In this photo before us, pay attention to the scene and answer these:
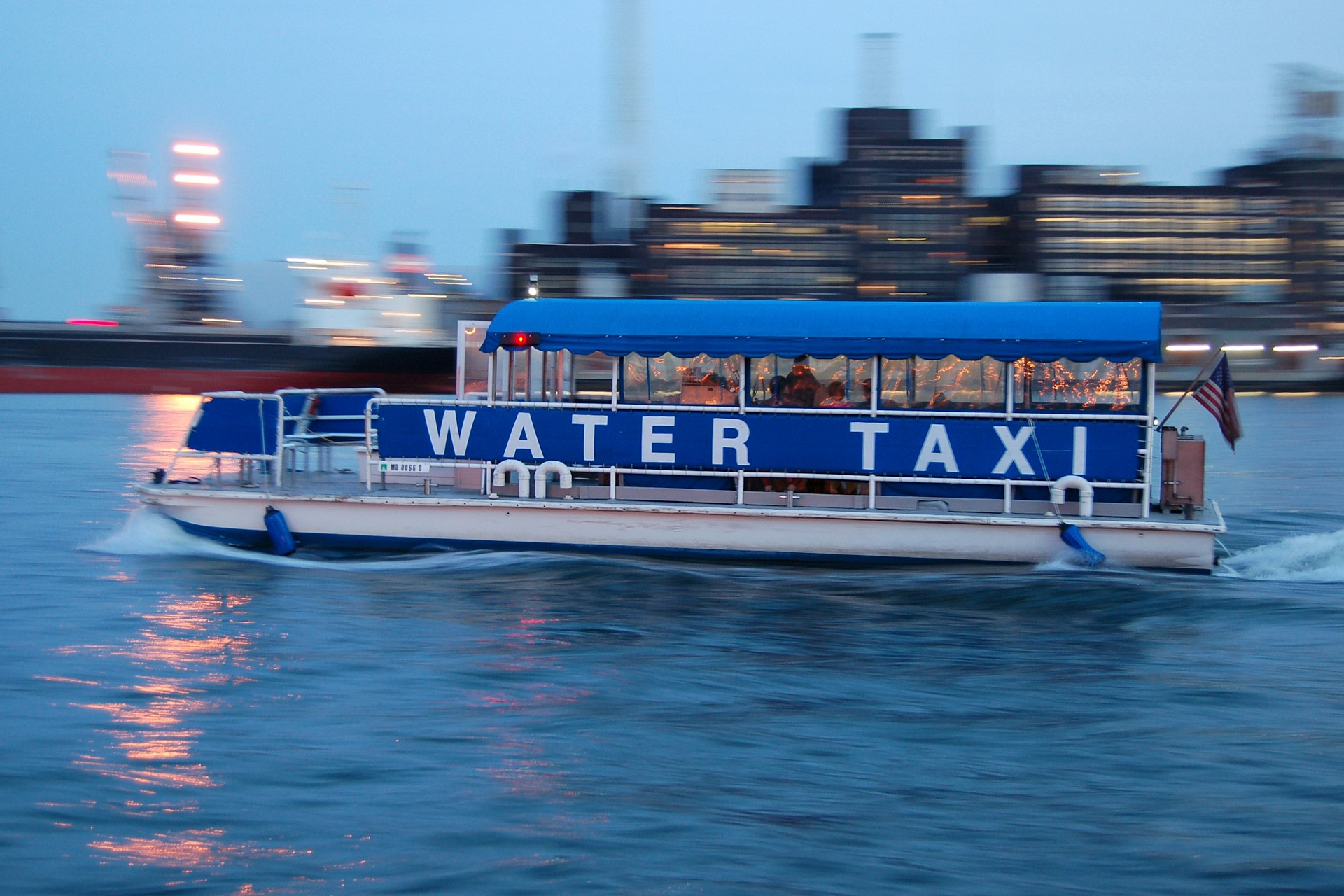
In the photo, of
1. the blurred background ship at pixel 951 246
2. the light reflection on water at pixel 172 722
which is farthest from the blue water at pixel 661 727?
the blurred background ship at pixel 951 246

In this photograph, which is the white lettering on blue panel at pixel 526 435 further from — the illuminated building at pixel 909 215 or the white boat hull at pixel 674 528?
the illuminated building at pixel 909 215

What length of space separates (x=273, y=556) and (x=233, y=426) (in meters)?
1.62

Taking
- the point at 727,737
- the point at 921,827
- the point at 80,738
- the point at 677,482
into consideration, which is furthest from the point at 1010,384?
the point at 80,738

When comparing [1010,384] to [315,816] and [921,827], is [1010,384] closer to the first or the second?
[921,827]

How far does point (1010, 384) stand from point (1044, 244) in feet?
497

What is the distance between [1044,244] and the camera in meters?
156

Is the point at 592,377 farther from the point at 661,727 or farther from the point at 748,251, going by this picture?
the point at 748,251

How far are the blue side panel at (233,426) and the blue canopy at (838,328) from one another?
9.31 feet

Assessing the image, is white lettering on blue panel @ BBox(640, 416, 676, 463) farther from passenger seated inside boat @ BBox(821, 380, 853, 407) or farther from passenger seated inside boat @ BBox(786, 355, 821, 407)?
passenger seated inside boat @ BBox(821, 380, 853, 407)

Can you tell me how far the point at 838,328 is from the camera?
43.5 ft

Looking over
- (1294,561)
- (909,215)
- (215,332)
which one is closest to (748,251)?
(909,215)

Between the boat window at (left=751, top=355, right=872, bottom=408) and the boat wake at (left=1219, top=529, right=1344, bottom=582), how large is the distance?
4.83m

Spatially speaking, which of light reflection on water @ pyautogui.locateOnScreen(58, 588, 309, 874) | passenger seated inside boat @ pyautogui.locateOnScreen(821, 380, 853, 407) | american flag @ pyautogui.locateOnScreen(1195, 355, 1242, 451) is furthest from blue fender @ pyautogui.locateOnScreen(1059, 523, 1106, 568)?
light reflection on water @ pyautogui.locateOnScreen(58, 588, 309, 874)

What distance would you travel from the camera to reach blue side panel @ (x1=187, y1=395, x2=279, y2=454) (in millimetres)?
14070
